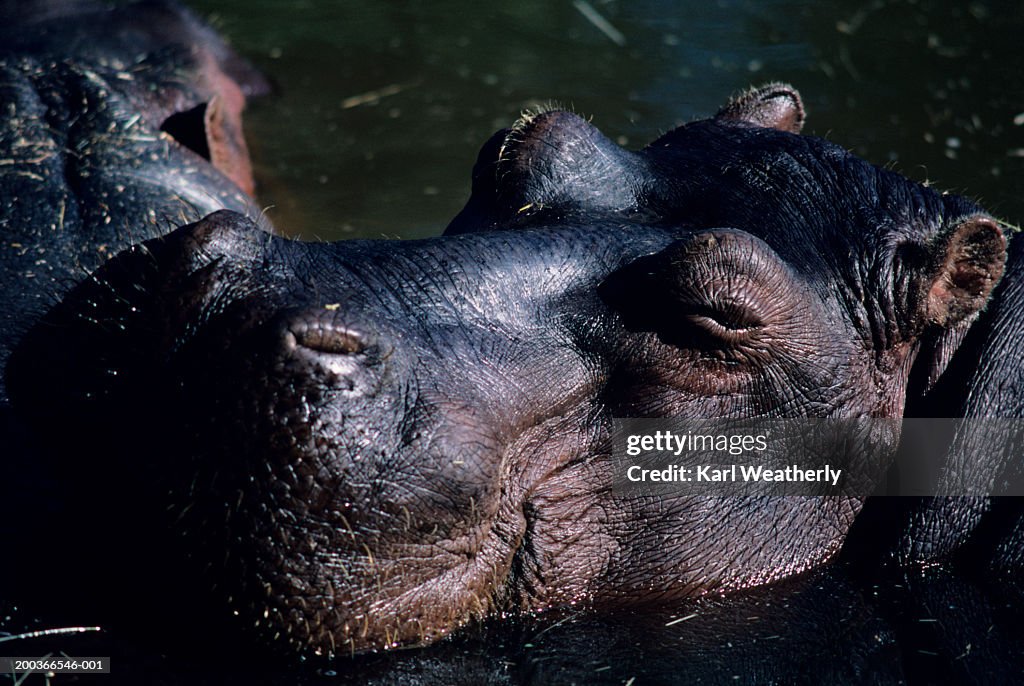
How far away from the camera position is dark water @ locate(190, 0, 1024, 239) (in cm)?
744

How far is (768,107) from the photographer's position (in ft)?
15.3

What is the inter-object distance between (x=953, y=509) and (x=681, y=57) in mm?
5950

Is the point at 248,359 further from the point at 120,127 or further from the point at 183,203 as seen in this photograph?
the point at 120,127

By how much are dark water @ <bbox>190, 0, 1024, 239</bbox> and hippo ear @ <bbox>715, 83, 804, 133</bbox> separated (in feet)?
7.93

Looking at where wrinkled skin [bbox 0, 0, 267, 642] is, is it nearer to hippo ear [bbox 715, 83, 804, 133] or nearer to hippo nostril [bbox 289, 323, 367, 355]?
hippo nostril [bbox 289, 323, 367, 355]

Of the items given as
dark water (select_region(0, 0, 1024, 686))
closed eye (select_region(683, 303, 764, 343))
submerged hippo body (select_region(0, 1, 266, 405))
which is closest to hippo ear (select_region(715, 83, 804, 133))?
closed eye (select_region(683, 303, 764, 343))

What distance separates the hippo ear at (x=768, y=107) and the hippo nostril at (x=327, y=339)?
6.61 feet

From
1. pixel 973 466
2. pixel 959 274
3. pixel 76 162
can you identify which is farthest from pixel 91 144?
pixel 973 466

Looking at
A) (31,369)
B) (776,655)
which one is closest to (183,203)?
(31,369)

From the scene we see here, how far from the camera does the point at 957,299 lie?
3873 mm

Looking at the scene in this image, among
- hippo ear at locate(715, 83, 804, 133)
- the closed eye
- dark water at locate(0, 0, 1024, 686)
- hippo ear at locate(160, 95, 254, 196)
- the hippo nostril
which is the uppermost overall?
hippo ear at locate(715, 83, 804, 133)

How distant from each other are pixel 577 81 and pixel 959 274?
213 inches

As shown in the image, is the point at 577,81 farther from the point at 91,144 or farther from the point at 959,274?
the point at 959,274

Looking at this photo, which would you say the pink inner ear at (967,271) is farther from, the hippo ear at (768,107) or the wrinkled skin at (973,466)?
the hippo ear at (768,107)
